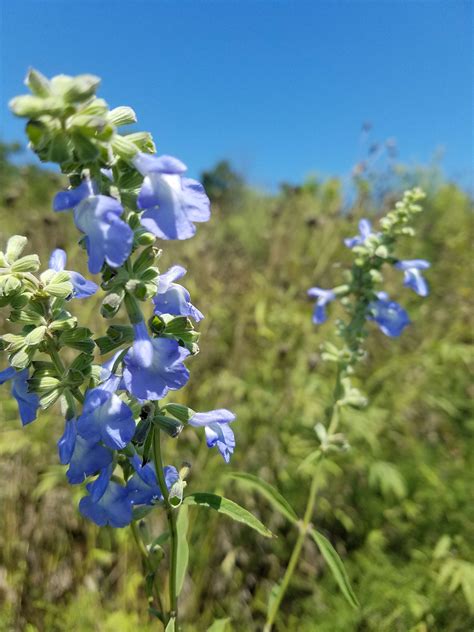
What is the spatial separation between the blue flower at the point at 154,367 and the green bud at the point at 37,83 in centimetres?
45

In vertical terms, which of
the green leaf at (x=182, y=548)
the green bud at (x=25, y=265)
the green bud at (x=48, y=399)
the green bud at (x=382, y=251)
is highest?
the green bud at (x=382, y=251)

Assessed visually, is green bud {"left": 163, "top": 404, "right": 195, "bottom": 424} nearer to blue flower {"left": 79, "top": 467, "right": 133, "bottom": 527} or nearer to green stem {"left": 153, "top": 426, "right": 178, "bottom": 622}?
green stem {"left": 153, "top": 426, "right": 178, "bottom": 622}

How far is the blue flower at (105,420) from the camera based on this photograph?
92cm

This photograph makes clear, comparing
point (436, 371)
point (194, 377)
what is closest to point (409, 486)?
point (436, 371)

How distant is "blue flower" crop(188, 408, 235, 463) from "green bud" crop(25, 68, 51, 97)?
27.1 inches

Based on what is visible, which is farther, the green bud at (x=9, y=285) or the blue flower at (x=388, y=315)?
the blue flower at (x=388, y=315)

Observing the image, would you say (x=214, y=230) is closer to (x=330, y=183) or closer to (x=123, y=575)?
(x=123, y=575)

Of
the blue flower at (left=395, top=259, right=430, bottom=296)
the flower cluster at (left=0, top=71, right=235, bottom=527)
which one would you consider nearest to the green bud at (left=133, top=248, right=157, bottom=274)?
the flower cluster at (left=0, top=71, right=235, bottom=527)

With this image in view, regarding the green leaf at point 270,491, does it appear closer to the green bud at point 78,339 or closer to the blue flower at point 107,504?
the blue flower at point 107,504

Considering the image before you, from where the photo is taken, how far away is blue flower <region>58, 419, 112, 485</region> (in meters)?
0.95

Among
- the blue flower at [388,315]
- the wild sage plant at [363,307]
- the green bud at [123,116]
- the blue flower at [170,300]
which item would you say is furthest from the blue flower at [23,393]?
the blue flower at [388,315]

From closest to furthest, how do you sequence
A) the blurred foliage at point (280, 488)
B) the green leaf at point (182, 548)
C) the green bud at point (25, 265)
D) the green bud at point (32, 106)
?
the green bud at point (32, 106) → the green bud at point (25, 265) → the green leaf at point (182, 548) → the blurred foliage at point (280, 488)

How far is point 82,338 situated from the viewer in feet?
3.45

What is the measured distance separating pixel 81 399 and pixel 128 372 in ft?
0.65
